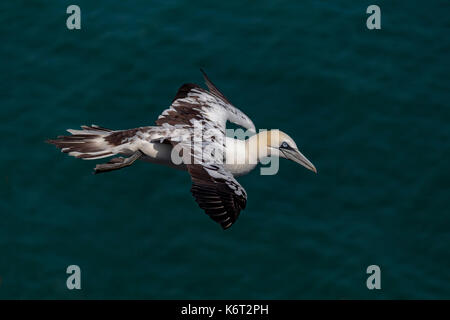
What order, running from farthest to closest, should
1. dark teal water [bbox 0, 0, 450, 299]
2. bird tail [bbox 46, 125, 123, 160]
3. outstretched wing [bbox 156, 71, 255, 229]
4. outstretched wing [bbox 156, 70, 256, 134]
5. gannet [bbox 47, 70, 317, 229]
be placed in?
1. dark teal water [bbox 0, 0, 450, 299]
2. outstretched wing [bbox 156, 70, 256, 134]
3. bird tail [bbox 46, 125, 123, 160]
4. gannet [bbox 47, 70, 317, 229]
5. outstretched wing [bbox 156, 71, 255, 229]

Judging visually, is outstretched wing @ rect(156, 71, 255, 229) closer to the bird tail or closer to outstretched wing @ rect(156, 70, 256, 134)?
outstretched wing @ rect(156, 70, 256, 134)

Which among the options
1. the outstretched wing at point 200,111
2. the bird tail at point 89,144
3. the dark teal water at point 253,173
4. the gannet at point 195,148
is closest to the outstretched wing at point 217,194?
the gannet at point 195,148

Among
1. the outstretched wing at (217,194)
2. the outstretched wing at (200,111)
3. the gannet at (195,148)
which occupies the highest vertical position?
the outstretched wing at (200,111)

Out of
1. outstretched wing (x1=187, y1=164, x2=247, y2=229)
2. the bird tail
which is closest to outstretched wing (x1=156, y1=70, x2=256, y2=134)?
the bird tail

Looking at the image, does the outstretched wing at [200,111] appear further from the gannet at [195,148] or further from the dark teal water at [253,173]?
the dark teal water at [253,173]

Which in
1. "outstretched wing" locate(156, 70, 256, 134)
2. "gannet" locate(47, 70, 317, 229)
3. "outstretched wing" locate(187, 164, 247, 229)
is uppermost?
"outstretched wing" locate(156, 70, 256, 134)

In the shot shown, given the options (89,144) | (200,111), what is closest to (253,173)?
(200,111)

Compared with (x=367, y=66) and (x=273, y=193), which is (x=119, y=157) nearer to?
(x=273, y=193)

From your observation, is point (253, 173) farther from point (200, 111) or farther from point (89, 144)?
point (89, 144)
